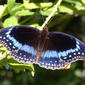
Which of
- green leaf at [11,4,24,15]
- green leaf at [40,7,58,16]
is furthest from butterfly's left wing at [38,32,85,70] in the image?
green leaf at [11,4,24,15]

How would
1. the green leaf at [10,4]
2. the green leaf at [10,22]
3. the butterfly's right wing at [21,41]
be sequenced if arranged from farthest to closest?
the green leaf at [10,22], the green leaf at [10,4], the butterfly's right wing at [21,41]

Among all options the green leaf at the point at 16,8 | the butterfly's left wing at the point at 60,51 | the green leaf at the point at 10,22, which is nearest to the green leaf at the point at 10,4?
the green leaf at the point at 16,8

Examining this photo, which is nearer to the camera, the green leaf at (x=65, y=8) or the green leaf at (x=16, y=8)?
the green leaf at (x=16, y=8)

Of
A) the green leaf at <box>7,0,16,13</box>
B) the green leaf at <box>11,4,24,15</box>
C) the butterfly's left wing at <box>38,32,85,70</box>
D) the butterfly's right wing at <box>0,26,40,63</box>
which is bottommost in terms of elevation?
the butterfly's left wing at <box>38,32,85,70</box>

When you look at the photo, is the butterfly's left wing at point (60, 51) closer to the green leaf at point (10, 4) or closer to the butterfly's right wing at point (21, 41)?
the butterfly's right wing at point (21, 41)

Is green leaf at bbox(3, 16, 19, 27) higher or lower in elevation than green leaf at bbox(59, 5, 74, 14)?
lower

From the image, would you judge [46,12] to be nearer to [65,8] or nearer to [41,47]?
[65,8]

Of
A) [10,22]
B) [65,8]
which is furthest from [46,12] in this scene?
[10,22]

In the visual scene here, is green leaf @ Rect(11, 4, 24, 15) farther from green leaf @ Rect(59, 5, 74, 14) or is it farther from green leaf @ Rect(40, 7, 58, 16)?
green leaf @ Rect(59, 5, 74, 14)
